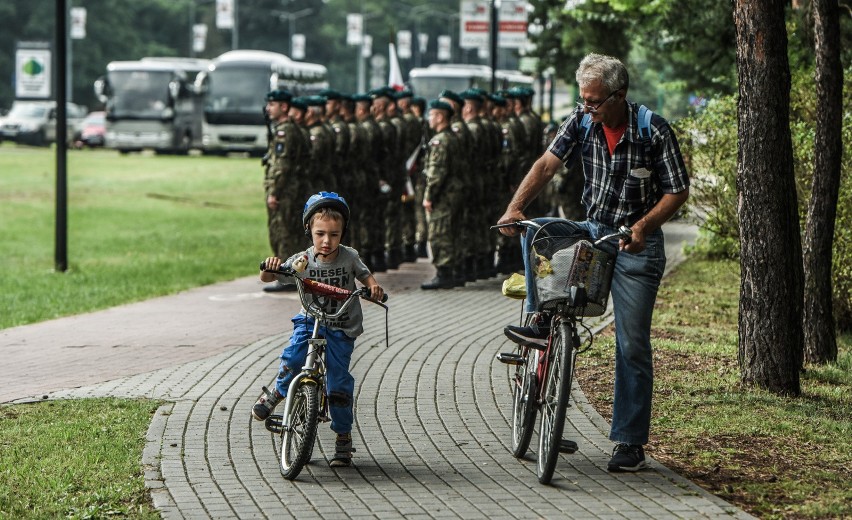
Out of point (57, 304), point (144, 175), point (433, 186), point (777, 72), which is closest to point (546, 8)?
point (144, 175)

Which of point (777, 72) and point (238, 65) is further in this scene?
point (238, 65)

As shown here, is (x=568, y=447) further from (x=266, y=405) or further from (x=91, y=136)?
(x=91, y=136)

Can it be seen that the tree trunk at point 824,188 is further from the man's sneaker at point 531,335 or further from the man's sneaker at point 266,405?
the man's sneaker at point 266,405

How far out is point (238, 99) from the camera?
48875 millimetres

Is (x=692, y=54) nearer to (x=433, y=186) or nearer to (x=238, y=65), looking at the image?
(x=433, y=186)

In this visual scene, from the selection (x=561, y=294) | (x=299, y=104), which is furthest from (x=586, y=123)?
(x=299, y=104)

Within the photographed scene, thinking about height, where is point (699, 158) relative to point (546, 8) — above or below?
below

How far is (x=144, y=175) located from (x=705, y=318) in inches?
990

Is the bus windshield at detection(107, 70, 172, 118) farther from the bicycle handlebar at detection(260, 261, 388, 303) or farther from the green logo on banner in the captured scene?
the bicycle handlebar at detection(260, 261, 388, 303)

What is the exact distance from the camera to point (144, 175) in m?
36.5

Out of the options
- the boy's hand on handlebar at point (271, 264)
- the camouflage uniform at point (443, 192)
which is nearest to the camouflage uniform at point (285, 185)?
the camouflage uniform at point (443, 192)

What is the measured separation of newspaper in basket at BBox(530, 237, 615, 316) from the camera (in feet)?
21.9

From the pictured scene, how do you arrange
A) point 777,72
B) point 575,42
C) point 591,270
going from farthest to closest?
1. point 575,42
2. point 777,72
3. point 591,270

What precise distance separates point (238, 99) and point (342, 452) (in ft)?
140
